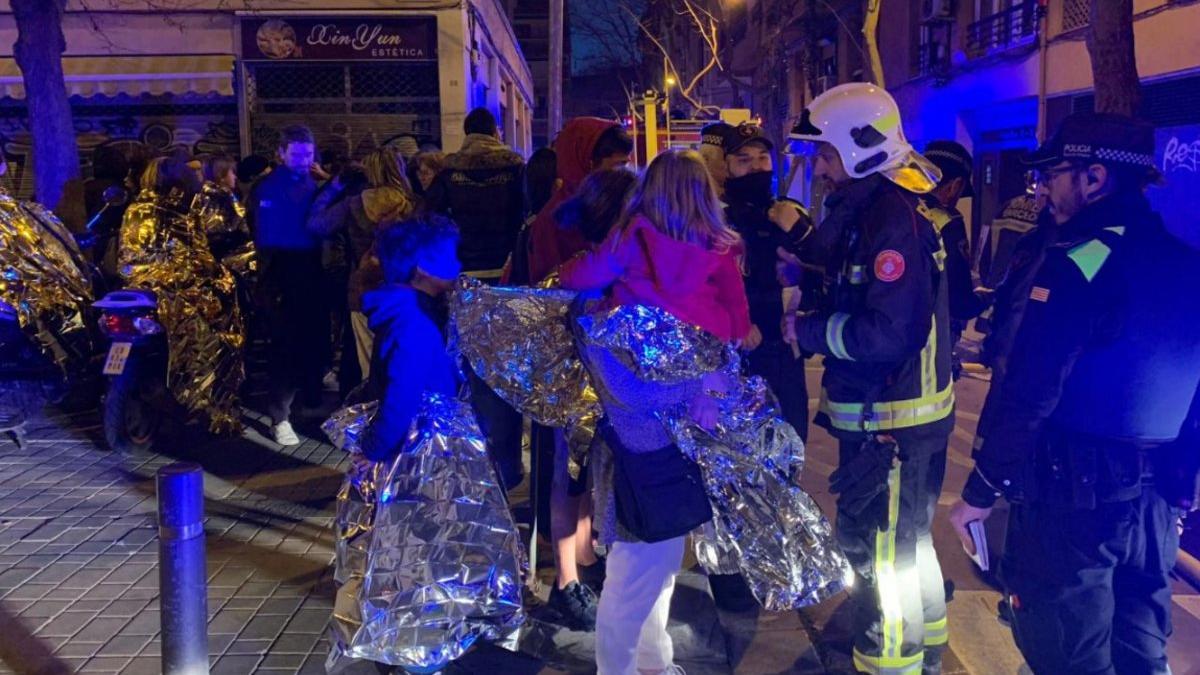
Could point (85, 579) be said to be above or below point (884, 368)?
below

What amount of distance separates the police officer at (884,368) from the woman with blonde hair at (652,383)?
15.9 inches

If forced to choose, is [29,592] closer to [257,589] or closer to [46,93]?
[257,589]

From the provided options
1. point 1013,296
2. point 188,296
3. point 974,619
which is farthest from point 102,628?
point 1013,296

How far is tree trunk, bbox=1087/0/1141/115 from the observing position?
10227mm

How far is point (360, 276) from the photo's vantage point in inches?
233

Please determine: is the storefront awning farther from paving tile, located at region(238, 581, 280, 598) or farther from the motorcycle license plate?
paving tile, located at region(238, 581, 280, 598)

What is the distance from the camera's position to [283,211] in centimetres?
658

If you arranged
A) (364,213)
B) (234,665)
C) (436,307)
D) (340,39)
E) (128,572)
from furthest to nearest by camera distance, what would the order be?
(340,39)
(364,213)
(128,572)
(234,665)
(436,307)

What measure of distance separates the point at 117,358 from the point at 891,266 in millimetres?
5065

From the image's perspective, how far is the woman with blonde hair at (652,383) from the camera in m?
3.16

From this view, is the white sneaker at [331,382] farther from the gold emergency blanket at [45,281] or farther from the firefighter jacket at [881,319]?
the firefighter jacket at [881,319]

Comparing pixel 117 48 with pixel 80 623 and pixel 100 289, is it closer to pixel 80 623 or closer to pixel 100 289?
pixel 100 289

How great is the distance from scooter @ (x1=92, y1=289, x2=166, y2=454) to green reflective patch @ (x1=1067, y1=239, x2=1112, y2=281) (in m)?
5.52

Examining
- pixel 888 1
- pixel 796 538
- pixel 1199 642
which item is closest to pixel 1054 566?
pixel 796 538
